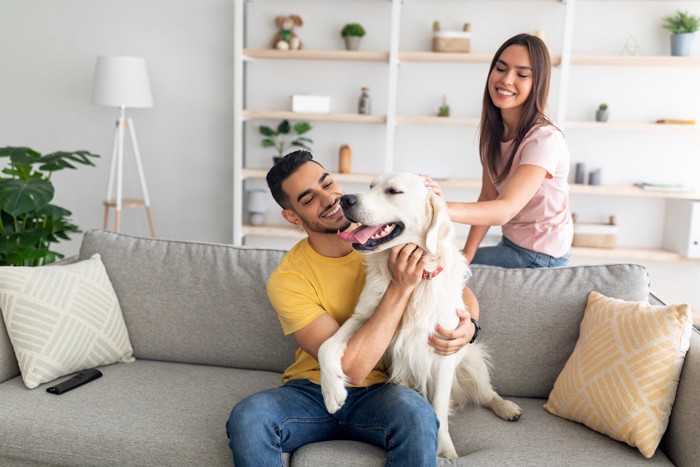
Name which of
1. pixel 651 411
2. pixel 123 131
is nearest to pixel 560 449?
pixel 651 411

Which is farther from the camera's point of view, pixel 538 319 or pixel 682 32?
pixel 682 32

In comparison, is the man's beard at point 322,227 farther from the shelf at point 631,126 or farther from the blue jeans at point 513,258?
the shelf at point 631,126

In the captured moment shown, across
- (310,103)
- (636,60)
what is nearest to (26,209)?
(310,103)

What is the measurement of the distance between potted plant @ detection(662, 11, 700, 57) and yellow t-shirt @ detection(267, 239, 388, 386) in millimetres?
3151

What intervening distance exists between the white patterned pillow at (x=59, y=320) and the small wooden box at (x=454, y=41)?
2764 millimetres

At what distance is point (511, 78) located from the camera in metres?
2.25

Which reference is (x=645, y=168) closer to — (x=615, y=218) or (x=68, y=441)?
(x=615, y=218)

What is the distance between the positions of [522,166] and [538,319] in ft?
1.66

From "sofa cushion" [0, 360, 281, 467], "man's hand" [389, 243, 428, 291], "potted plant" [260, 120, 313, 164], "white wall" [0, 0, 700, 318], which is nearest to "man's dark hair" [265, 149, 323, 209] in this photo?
"man's hand" [389, 243, 428, 291]

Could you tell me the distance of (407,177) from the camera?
1641mm

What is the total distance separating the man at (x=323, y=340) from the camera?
63.4 inches

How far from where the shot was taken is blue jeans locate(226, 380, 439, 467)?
1.58 meters

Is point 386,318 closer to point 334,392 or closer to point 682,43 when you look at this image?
point 334,392

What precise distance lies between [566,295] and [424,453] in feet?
2.73
